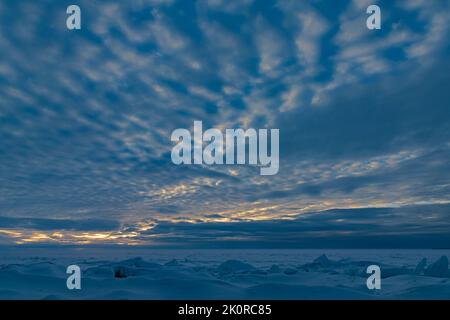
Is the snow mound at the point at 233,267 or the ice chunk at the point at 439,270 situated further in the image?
the snow mound at the point at 233,267

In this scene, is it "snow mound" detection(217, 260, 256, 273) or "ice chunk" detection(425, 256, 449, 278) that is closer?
"ice chunk" detection(425, 256, 449, 278)

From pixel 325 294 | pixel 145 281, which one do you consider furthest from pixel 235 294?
pixel 145 281

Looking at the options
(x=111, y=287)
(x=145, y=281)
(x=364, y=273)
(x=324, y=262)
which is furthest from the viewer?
(x=324, y=262)

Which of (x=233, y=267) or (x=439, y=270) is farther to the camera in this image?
(x=233, y=267)

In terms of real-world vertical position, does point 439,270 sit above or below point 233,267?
above

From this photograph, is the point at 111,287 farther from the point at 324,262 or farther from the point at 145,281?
the point at 324,262

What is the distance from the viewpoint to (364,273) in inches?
581
